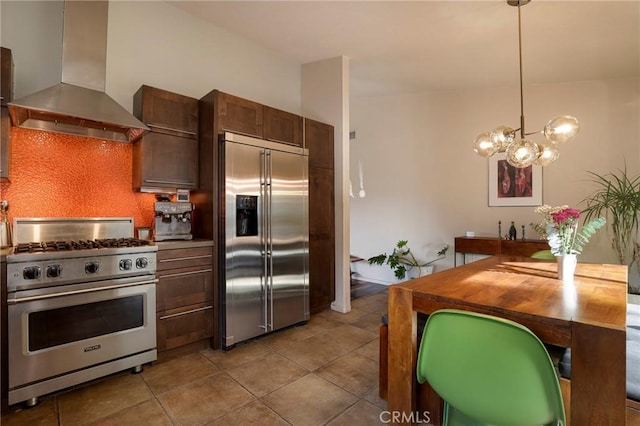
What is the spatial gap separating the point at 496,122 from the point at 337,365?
13.3 feet

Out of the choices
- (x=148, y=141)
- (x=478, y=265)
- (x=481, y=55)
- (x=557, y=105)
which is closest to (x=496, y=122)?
(x=557, y=105)

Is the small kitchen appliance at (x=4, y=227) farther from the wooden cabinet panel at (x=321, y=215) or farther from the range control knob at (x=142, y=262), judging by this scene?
the wooden cabinet panel at (x=321, y=215)

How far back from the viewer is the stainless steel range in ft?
6.08

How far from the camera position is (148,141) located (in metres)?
2.64

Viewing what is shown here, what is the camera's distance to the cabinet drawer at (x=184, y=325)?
244 cm

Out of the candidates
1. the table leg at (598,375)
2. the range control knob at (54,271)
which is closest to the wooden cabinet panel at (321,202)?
the range control knob at (54,271)

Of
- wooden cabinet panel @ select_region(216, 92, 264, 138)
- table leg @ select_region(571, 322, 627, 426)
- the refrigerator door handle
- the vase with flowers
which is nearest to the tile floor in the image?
the refrigerator door handle

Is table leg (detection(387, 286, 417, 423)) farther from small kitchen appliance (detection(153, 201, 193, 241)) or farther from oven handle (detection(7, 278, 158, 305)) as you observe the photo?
small kitchen appliance (detection(153, 201, 193, 241))

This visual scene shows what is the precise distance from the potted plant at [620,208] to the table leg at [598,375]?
330 centimetres

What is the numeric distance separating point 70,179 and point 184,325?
5.10 ft

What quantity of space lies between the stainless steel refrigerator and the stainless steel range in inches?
25.6

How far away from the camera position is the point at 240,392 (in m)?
2.06

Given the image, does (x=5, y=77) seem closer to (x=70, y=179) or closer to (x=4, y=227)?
(x=70, y=179)

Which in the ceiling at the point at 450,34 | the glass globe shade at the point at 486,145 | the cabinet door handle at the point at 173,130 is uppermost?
the ceiling at the point at 450,34
